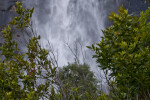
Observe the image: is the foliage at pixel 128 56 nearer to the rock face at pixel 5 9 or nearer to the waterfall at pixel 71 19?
the waterfall at pixel 71 19

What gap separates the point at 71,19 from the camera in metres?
27.0

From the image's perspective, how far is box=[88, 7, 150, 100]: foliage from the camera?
1830 millimetres

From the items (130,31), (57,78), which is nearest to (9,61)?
(57,78)

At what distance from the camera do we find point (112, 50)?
2205 mm

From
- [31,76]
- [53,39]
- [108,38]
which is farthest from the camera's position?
[53,39]

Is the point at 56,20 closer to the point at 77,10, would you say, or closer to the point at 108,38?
the point at 77,10

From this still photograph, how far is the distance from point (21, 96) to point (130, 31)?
1.86m

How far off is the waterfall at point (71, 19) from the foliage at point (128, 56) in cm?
2331

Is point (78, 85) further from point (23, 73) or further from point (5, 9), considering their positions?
point (5, 9)

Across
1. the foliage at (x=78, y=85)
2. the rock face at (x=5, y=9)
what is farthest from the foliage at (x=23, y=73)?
the rock face at (x=5, y=9)

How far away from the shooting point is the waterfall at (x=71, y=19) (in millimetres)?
26469

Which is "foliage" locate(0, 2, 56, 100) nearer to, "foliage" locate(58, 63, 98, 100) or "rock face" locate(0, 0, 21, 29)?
"foliage" locate(58, 63, 98, 100)


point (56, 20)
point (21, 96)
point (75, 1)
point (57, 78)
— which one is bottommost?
point (21, 96)

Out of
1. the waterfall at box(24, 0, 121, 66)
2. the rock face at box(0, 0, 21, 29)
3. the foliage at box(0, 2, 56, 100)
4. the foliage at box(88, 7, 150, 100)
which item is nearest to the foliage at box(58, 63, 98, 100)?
the foliage at box(0, 2, 56, 100)
